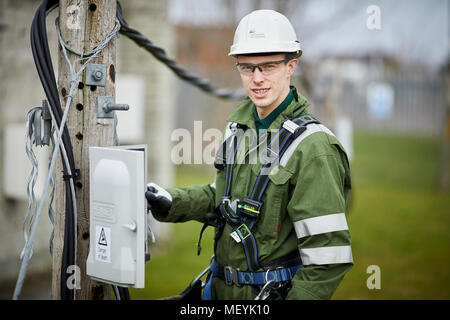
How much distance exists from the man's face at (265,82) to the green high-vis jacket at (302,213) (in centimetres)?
11

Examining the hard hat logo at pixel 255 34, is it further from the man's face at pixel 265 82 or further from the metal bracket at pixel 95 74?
the metal bracket at pixel 95 74

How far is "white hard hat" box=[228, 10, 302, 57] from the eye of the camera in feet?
9.66

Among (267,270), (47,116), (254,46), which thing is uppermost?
(254,46)

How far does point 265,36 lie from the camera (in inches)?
116

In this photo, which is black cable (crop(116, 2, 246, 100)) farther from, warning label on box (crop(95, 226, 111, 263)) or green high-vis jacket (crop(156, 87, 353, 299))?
warning label on box (crop(95, 226, 111, 263))

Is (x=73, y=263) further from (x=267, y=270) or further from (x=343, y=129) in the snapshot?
(x=343, y=129)

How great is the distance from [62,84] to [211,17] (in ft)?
37.9

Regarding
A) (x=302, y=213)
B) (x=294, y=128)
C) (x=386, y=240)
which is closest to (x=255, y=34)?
(x=294, y=128)

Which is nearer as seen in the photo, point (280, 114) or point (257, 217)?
point (257, 217)

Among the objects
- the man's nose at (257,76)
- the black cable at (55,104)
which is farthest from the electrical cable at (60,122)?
the man's nose at (257,76)

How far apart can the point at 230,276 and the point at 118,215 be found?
72 centimetres

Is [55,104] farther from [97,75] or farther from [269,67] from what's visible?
[269,67]

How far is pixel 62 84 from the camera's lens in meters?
2.98
